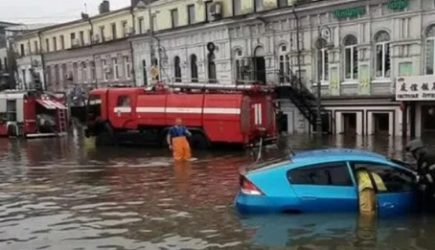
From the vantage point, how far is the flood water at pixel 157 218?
898 cm

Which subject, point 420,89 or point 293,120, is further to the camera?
point 293,120

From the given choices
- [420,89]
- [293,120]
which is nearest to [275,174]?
[420,89]

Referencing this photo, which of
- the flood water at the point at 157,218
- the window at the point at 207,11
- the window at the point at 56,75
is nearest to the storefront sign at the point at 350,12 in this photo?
the flood water at the point at 157,218

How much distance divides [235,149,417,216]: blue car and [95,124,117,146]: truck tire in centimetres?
1775

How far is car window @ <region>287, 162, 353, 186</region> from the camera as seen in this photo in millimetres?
9703

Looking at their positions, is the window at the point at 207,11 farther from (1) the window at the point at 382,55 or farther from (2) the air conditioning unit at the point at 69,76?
(2) the air conditioning unit at the point at 69,76

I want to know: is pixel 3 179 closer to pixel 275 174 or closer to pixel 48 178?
pixel 48 178

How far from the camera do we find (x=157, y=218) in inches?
426

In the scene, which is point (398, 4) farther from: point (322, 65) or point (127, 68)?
point (127, 68)

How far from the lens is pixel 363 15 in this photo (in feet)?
93.1

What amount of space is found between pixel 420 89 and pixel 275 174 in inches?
692

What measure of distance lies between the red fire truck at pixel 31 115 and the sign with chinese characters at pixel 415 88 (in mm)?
20646

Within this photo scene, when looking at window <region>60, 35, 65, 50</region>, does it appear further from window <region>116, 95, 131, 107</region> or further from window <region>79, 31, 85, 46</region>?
window <region>116, 95, 131, 107</region>

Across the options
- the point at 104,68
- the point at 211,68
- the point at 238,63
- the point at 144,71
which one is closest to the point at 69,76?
the point at 104,68
